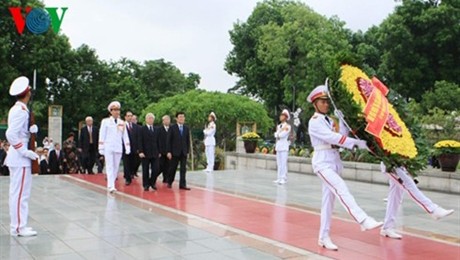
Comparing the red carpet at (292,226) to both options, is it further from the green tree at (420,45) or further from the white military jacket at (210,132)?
the green tree at (420,45)

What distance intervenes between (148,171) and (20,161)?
15.9 ft

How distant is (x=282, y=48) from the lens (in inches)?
1342

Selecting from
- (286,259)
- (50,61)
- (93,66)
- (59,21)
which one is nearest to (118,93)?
(93,66)

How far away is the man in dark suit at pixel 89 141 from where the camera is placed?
1369 centimetres

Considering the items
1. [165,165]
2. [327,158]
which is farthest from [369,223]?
[165,165]

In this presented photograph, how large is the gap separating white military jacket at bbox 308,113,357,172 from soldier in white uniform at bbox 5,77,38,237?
350 cm

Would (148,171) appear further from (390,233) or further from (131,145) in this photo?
(390,233)

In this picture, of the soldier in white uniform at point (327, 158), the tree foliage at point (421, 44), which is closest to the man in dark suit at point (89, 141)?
Answer: the soldier in white uniform at point (327, 158)

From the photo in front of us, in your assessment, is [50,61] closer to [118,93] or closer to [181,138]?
[118,93]

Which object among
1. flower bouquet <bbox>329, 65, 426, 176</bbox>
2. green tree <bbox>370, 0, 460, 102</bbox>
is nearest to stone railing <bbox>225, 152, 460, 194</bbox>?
flower bouquet <bbox>329, 65, 426, 176</bbox>

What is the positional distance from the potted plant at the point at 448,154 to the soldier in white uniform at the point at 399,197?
5.82m

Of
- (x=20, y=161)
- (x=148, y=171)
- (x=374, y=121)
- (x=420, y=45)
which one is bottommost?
Answer: (x=148, y=171)

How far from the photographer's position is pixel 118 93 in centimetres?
3122

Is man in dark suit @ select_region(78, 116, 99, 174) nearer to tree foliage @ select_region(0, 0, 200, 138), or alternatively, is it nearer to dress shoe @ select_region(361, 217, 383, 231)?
dress shoe @ select_region(361, 217, 383, 231)
